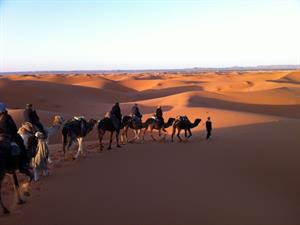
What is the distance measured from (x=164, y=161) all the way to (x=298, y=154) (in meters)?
4.94

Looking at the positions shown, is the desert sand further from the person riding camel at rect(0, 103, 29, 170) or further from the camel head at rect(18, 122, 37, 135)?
the camel head at rect(18, 122, 37, 135)

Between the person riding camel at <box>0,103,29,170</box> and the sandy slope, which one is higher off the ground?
the person riding camel at <box>0,103,29,170</box>

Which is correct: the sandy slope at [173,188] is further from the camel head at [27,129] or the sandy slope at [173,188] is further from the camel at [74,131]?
the camel head at [27,129]

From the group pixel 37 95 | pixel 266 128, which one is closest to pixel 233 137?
pixel 266 128

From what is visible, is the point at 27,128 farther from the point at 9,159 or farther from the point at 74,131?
the point at 9,159

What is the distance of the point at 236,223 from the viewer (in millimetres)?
7422

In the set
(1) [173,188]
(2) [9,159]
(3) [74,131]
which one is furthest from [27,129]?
(1) [173,188]

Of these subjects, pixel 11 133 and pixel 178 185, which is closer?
pixel 11 133

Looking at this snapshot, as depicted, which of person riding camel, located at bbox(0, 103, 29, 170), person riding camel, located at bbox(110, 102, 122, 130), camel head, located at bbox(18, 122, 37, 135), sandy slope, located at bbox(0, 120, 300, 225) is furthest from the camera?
person riding camel, located at bbox(110, 102, 122, 130)

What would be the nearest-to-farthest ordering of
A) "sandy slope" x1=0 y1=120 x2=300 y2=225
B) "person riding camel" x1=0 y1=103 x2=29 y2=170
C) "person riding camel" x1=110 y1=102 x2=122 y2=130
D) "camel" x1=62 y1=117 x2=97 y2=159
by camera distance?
1. "sandy slope" x1=0 y1=120 x2=300 y2=225
2. "person riding camel" x1=0 y1=103 x2=29 y2=170
3. "camel" x1=62 y1=117 x2=97 y2=159
4. "person riding camel" x1=110 y1=102 x2=122 y2=130

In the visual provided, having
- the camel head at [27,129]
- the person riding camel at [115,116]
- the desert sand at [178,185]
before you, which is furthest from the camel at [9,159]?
the person riding camel at [115,116]

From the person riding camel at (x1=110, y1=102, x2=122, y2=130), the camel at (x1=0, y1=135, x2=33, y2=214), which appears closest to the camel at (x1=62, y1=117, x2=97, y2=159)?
the person riding camel at (x1=110, y1=102, x2=122, y2=130)

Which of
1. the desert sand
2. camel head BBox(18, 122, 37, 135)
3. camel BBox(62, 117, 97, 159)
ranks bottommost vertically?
the desert sand

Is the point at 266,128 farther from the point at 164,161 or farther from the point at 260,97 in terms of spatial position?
the point at 260,97
